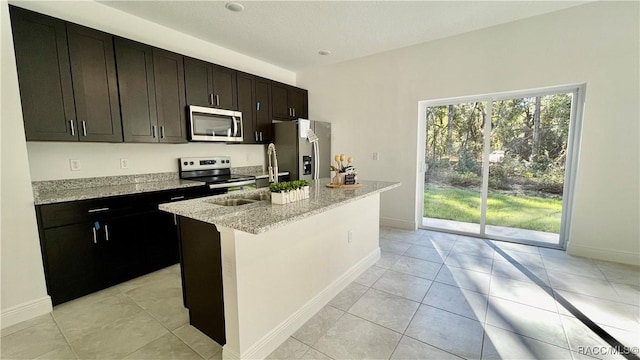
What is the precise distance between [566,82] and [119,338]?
190 inches

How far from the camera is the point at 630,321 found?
189 cm

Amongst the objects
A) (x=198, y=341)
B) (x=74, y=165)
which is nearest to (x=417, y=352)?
(x=198, y=341)

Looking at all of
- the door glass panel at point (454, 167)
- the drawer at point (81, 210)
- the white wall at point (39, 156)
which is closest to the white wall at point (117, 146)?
the white wall at point (39, 156)

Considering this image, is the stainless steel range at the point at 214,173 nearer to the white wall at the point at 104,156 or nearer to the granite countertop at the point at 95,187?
the white wall at the point at 104,156

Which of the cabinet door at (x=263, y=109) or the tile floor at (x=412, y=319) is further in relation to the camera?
the cabinet door at (x=263, y=109)

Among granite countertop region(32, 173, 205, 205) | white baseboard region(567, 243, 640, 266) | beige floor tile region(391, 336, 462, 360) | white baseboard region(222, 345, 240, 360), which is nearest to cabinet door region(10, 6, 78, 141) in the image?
granite countertop region(32, 173, 205, 205)

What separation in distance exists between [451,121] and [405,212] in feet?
4.98

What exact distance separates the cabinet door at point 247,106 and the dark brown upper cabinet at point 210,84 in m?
0.10

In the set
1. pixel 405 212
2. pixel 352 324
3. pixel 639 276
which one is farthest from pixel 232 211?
pixel 639 276

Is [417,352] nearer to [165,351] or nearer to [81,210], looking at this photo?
[165,351]

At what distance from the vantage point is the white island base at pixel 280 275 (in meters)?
1.49

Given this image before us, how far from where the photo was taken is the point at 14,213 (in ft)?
6.34

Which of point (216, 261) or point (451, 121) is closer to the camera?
point (216, 261)

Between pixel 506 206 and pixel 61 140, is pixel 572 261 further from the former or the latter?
pixel 61 140
